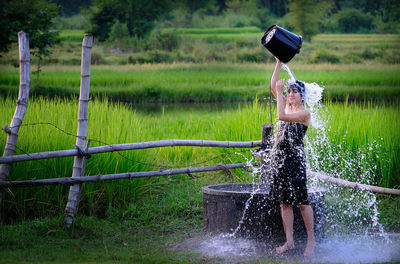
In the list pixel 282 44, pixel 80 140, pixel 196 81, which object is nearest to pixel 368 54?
pixel 196 81

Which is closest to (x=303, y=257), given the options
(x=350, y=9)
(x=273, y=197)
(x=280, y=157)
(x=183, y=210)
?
(x=273, y=197)

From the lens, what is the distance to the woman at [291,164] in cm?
422

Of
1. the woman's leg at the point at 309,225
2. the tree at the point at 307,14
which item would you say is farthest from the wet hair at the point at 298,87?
the tree at the point at 307,14

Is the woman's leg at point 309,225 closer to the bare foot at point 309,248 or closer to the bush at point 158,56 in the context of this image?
the bare foot at point 309,248

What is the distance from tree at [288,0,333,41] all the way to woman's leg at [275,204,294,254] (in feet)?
56.1

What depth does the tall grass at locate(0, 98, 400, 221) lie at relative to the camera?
5.53 metres

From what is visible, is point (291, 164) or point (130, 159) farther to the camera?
point (130, 159)

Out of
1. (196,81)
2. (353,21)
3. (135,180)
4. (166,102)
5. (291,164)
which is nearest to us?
(291,164)

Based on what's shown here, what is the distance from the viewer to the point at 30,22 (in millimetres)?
18922

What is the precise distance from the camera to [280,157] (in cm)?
428

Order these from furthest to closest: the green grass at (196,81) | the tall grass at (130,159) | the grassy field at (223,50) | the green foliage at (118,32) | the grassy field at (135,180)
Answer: the grassy field at (223,50)
the green grass at (196,81)
the green foliage at (118,32)
the tall grass at (130,159)
the grassy field at (135,180)

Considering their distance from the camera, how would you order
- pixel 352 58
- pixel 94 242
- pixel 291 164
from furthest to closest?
pixel 352 58 → pixel 94 242 → pixel 291 164

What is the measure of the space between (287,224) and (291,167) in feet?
1.51

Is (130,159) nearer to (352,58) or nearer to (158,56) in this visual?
(158,56)
